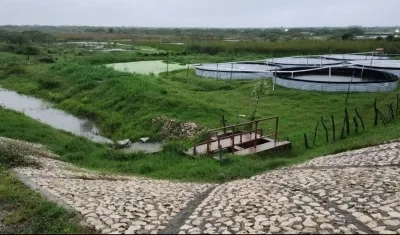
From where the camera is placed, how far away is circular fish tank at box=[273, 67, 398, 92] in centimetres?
3097

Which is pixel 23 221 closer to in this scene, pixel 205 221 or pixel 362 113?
pixel 205 221

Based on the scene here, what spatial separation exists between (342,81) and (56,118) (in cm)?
2139

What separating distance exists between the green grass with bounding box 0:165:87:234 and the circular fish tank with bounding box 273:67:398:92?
82.1 feet

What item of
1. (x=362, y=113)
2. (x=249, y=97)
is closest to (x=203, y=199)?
(x=362, y=113)

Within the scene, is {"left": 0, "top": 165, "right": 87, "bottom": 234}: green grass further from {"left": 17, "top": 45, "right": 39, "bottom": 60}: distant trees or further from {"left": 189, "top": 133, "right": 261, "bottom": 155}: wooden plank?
{"left": 17, "top": 45, "right": 39, "bottom": 60}: distant trees

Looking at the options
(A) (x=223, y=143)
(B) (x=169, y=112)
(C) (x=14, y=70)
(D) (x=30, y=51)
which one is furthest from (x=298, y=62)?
(D) (x=30, y=51)

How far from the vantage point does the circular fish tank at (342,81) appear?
102 ft

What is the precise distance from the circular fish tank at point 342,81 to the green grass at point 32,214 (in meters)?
25.0

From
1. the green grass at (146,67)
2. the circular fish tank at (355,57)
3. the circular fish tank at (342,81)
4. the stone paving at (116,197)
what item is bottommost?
the stone paving at (116,197)

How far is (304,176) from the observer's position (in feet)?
40.5

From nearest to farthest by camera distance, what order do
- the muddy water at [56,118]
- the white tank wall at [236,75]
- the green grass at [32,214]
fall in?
the green grass at [32,214], the muddy water at [56,118], the white tank wall at [236,75]

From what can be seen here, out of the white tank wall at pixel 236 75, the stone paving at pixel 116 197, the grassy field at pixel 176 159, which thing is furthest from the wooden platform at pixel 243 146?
the white tank wall at pixel 236 75

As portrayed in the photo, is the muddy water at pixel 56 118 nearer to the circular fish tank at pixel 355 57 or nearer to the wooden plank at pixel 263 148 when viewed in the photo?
the wooden plank at pixel 263 148

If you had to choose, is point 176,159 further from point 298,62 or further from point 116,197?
point 298,62
